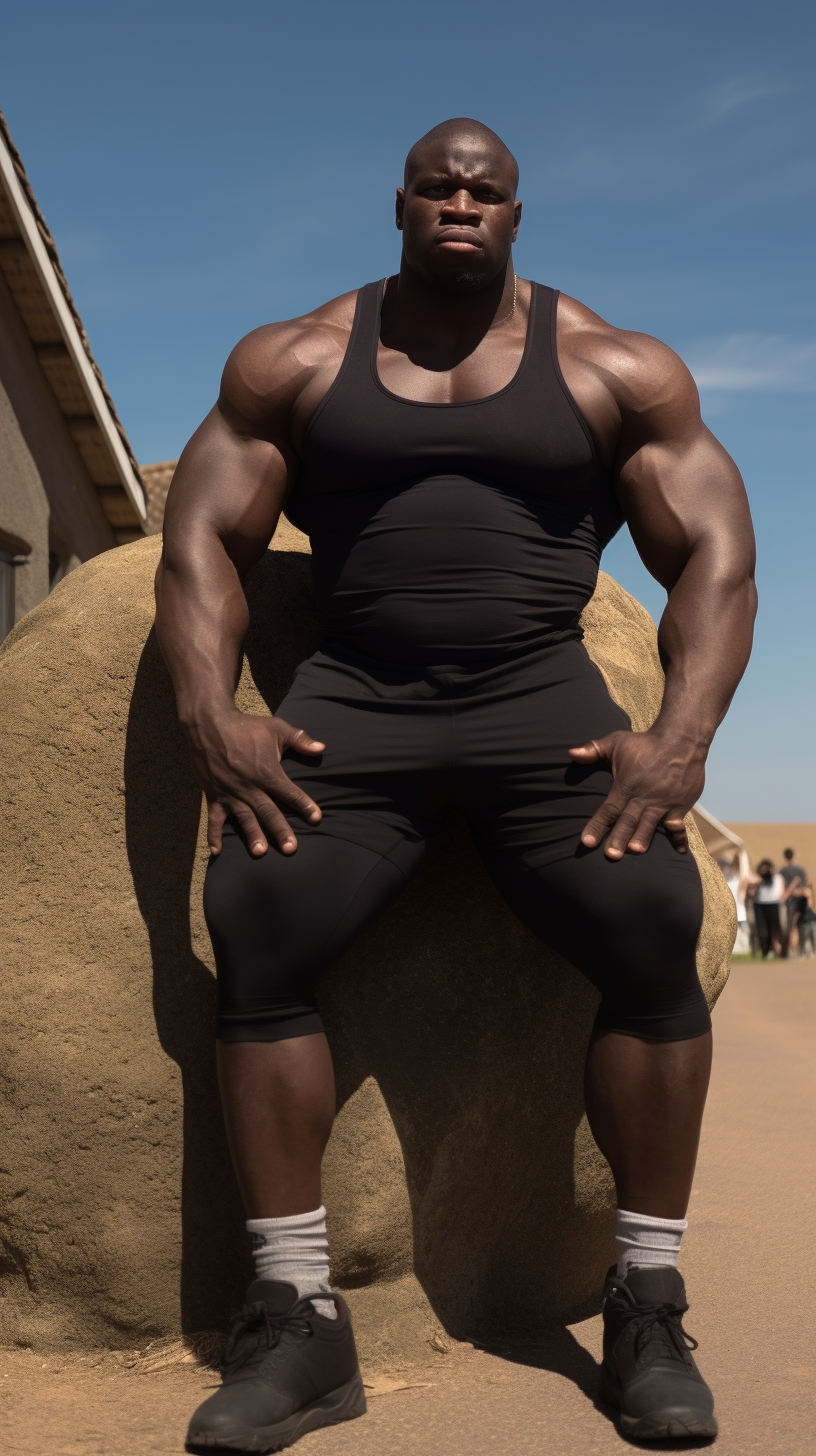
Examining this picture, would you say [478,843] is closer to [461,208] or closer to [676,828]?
[676,828]

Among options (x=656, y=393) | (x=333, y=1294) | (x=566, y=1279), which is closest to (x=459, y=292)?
(x=656, y=393)

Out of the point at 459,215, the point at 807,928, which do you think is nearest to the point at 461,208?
the point at 459,215

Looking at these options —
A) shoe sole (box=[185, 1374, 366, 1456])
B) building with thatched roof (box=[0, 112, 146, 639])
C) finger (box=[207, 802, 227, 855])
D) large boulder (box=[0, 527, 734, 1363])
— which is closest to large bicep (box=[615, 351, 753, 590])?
large boulder (box=[0, 527, 734, 1363])

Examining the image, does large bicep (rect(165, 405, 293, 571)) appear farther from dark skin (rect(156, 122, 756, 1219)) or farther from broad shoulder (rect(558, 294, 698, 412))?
broad shoulder (rect(558, 294, 698, 412))

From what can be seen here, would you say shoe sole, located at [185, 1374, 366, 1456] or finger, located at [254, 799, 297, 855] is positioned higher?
finger, located at [254, 799, 297, 855]

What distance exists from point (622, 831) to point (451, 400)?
0.85 meters

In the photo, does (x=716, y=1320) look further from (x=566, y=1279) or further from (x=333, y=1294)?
(x=333, y=1294)

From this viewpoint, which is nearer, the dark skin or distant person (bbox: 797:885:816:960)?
the dark skin

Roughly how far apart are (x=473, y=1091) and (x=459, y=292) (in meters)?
1.51

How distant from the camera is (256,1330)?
2115 mm

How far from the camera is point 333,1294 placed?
7.17ft

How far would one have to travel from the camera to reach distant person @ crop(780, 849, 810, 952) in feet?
59.4

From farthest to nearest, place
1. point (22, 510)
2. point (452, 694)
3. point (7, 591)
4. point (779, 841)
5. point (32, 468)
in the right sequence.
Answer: point (779, 841) < point (32, 468) < point (22, 510) < point (7, 591) < point (452, 694)

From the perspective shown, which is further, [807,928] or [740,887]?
[807,928]
